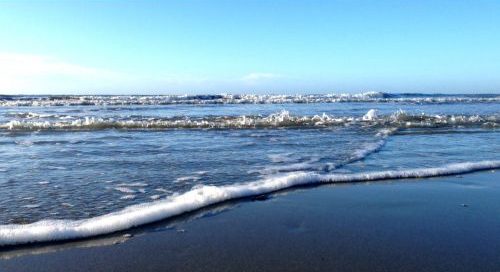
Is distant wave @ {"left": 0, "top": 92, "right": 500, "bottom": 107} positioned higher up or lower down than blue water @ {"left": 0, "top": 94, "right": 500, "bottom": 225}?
higher up

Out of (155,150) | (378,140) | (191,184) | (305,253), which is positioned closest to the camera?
(305,253)

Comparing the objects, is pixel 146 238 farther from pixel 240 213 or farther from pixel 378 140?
pixel 378 140

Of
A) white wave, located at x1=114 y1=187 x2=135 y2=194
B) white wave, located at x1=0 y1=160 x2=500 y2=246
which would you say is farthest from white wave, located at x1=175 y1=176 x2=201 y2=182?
white wave, located at x1=114 y1=187 x2=135 y2=194

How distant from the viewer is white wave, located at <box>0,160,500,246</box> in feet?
17.0

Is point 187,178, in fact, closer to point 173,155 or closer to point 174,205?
point 174,205

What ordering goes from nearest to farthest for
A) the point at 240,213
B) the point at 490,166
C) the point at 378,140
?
the point at 240,213, the point at 490,166, the point at 378,140

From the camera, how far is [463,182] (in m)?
8.33

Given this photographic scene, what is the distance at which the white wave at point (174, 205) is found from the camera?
518 centimetres

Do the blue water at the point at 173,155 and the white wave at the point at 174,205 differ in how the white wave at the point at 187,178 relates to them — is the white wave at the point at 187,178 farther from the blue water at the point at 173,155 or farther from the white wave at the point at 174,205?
the white wave at the point at 174,205

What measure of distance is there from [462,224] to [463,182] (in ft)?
9.24

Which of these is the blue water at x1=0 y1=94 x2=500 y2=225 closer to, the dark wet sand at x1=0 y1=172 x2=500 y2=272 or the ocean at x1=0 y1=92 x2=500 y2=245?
the ocean at x1=0 y1=92 x2=500 y2=245

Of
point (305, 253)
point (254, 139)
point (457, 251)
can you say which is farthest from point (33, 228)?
point (254, 139)

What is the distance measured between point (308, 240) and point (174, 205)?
6.76 ft

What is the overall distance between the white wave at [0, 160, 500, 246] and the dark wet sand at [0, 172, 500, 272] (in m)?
0.19
